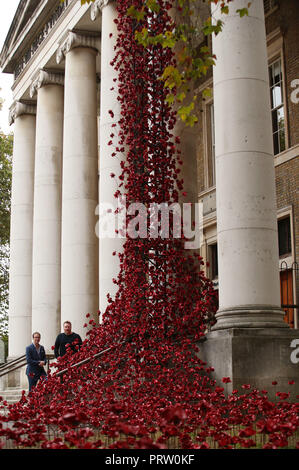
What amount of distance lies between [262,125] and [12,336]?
19.4 meters

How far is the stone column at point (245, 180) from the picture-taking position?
14.4 m

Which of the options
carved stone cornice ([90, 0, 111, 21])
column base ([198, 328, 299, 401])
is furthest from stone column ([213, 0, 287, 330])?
carved stone cornice ([90, 0, 111, 21])

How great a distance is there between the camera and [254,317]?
14203 millimetres

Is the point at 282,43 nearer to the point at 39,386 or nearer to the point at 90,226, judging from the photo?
the point at 90,226

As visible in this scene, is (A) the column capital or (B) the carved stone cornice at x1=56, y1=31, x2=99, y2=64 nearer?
(B) the carved stone cornice at x1=56, y1=31, x2=99, y2=64

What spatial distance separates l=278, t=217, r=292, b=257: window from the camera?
23.9m

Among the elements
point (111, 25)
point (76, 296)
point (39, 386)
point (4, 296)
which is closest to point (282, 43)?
point (111, 25)

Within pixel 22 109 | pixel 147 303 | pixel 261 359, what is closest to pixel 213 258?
pixel 22 109

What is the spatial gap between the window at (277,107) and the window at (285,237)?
2.50 meters

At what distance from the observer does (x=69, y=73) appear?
26562 mm

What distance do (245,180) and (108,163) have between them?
22.6ft

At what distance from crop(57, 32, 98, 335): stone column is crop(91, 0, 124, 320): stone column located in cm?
380

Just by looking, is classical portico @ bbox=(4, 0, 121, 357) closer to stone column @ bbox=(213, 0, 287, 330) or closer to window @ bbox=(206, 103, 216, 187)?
window @ bbox=(206, 103, 216, 187)

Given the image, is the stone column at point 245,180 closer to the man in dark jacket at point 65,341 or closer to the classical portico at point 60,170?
the man in dark jacket at point 65,341
